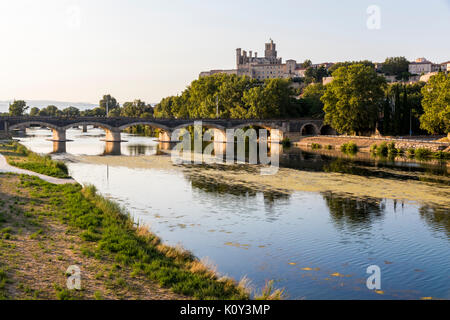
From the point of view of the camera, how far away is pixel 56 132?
68125 mm

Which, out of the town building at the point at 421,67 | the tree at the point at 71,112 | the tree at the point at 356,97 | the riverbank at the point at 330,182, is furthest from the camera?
the tree at the point at 71,112

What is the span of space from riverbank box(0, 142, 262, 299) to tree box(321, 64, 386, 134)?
49.9 m

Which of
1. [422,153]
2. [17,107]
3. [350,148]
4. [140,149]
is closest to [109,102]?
[17,107]

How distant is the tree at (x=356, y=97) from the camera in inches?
2402

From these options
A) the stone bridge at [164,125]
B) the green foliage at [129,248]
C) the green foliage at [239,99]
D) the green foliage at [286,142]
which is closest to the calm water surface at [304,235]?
the green foliage at [129,248]

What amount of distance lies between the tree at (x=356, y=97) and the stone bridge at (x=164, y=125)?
12.8 m

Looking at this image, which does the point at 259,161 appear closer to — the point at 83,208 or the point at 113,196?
the point at 113,196

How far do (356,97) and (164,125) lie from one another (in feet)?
94.9

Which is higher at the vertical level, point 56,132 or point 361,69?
point 361,69

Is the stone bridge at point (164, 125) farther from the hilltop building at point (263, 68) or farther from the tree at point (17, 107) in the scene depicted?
the hilltop building at point (263, 68)
